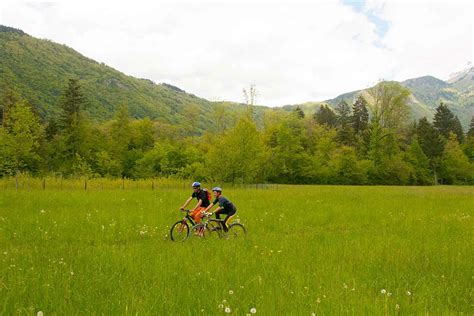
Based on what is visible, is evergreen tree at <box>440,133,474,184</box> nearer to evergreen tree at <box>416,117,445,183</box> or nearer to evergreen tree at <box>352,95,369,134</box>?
evergreen tree at <box>416,117,445,183</box>

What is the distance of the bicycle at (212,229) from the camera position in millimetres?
13373

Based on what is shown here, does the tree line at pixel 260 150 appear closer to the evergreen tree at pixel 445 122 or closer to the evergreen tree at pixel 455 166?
the evergreen tree at pixel 455 166

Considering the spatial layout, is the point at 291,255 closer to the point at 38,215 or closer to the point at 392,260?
the point at 392,260

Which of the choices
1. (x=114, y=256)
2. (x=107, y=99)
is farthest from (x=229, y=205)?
(x=107, y=99)

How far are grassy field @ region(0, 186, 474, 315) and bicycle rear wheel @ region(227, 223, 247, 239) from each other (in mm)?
952

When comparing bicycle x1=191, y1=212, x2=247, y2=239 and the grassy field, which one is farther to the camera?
bicycle x1=191, y1=212, x2=247, y2=239

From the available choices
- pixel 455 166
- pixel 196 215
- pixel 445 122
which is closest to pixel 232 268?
pixel 196 215

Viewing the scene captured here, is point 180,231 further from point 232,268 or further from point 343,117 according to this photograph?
point 343,117

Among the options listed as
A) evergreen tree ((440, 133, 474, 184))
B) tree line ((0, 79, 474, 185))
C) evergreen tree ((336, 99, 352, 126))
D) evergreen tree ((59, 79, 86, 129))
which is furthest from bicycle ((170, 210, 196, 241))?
evergreen tree ((336, 99, 352, 126))

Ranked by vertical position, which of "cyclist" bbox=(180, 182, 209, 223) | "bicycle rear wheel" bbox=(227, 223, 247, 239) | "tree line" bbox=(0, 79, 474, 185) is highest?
"tree line" bbox=(0, 79, 474, 185)

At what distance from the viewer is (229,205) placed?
13.7 metres

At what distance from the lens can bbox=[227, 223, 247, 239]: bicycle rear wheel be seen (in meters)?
14.0

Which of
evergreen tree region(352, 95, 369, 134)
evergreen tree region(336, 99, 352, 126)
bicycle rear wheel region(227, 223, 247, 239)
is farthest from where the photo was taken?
evergreen tree region(336, 99, 352, 126)

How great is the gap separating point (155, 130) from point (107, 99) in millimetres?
115218
